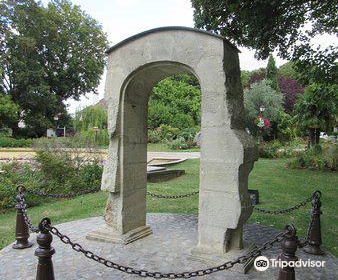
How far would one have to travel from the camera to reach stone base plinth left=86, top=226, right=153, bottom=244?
602cm

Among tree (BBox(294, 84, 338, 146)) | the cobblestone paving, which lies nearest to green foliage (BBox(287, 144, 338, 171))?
tree (BBox(294, 84, 338, 146))

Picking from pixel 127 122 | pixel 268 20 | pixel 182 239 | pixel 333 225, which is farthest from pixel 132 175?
pixel 268 20

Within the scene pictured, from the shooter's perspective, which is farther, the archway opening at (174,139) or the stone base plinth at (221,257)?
the archway opening at (174,139)

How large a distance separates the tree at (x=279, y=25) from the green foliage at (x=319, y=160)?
7464mm

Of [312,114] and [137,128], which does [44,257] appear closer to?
[137,128]

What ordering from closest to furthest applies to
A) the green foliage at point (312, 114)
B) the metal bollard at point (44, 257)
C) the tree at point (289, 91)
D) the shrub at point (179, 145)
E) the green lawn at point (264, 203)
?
1. the metal bollard at point (44, 257)
2. the green lawn at point (264, 203)
3. the green foliage at point (312, 114)
4. the shrub at point (179, 145)
5. the tree at point (289, 91)

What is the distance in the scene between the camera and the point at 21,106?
115 feet

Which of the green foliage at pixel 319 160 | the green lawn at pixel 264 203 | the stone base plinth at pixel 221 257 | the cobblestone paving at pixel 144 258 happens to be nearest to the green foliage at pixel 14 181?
the green lawn at pixel 264 203

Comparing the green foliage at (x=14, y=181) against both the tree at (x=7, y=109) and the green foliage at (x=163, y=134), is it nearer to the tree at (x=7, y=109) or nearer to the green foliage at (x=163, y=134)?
the green foliage at (x=163, y=134)

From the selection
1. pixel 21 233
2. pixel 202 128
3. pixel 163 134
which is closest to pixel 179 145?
pixel 163 134

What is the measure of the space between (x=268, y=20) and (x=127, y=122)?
17.2 ft

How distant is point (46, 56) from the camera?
1430 inches

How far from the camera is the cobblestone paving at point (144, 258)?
4.73 metres

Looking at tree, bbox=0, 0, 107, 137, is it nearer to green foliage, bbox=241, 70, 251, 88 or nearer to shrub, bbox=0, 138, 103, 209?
green foliage, bbox=241, 70, 251, 88
